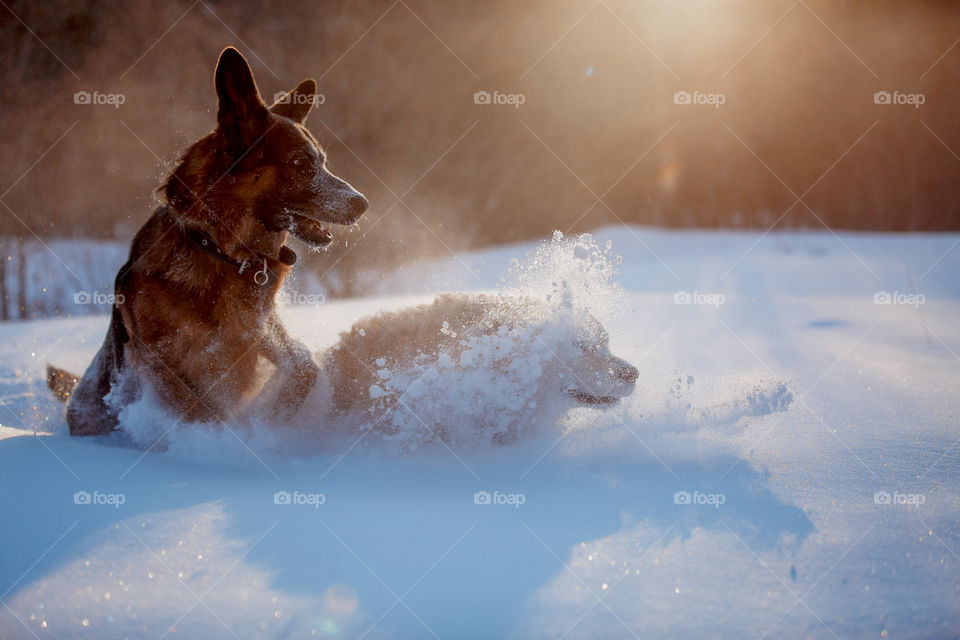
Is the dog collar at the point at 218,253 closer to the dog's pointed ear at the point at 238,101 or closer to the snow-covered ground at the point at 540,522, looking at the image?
the dog's pointed ear at the point at 238,101

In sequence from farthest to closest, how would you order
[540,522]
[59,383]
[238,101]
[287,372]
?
[59,383]
[287,372]
[238,101]
[540,522]

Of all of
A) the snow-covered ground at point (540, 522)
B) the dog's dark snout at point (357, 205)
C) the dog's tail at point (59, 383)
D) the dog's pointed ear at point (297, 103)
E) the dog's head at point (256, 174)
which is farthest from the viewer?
the dog's tail at point (59, 383)

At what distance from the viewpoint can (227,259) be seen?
9.59 ft

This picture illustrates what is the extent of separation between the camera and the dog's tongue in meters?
3.05

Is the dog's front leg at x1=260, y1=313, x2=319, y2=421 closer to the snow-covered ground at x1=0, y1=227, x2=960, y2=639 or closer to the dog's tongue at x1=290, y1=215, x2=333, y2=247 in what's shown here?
the snow-covered ground at x1=0, y1=227, x2=960, y2=639

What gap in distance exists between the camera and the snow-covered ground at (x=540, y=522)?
1.51 m

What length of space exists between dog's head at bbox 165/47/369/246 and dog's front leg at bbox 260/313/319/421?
0.58 meters

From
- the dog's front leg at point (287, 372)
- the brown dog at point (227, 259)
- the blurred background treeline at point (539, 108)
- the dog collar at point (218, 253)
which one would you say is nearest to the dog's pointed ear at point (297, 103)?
the brown dog at point (227, 259)

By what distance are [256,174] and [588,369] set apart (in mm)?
2024

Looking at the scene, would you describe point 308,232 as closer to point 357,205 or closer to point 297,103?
point 357,205

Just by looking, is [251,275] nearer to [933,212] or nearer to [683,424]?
[683,424]

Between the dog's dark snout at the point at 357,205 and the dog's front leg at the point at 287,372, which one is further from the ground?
the dog's dark snout at the point at 357,205

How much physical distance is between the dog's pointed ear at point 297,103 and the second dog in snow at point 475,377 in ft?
4.93

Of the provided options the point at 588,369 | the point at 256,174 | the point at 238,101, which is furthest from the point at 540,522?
the point at 238,101
